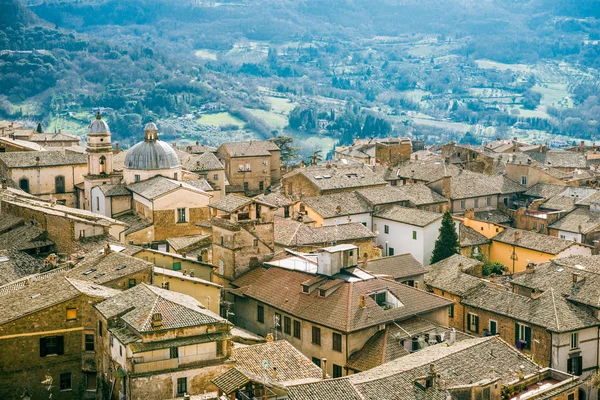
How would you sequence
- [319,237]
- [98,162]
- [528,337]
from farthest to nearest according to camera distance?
[98,162] → [319,237] → [528,337]

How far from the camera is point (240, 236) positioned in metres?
52.2

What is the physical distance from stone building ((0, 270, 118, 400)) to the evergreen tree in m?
30.7

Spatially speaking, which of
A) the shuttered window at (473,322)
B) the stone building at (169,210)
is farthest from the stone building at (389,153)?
the shuttered window at (473,322)

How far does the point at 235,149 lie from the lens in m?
94.1

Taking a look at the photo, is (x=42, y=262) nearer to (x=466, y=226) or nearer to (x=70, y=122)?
(x=466, y=226)

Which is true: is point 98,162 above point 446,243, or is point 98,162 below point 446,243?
above

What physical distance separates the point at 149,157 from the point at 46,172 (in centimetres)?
1257

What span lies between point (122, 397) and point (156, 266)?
15018 mm

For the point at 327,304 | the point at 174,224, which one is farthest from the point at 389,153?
the point at 327,304

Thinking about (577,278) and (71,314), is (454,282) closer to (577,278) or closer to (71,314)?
(577,278)

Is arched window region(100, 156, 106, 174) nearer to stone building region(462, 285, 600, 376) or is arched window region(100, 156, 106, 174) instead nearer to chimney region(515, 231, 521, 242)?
chimney region(515, 231, 521, 242)

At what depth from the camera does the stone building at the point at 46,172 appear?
75.4 m

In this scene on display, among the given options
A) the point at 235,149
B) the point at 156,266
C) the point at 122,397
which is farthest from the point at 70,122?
the point at 122,397

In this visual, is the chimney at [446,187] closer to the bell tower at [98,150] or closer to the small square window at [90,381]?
the bell tower at [98,150]
